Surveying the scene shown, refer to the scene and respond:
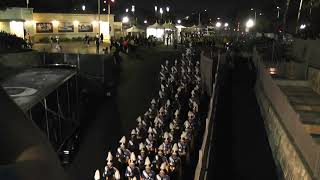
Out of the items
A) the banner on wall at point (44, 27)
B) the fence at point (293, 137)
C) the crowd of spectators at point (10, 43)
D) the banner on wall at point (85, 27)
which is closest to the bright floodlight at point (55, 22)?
the banner on wall at point (44, 27)

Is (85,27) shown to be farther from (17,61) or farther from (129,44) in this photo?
(17,61)

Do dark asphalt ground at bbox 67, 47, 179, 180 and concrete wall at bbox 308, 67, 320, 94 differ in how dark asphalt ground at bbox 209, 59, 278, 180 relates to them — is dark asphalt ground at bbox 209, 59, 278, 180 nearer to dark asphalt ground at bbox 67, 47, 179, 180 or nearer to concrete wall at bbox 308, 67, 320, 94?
concrete wall at bbox 308, 67, 320, 94

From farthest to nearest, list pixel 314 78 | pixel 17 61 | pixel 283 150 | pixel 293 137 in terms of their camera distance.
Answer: pixel 314 78 < pixel 17 61 < pixel 283 150 < pixel 293 137

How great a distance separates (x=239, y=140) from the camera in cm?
1842

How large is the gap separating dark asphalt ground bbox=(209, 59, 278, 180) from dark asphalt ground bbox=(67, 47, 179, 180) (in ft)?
15.3

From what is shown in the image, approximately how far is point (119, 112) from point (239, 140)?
7307 mm

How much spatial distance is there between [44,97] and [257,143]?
34.9 feet

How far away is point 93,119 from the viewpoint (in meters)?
21.1

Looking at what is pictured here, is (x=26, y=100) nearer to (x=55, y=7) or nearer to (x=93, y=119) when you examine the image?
(x=93, y=119)

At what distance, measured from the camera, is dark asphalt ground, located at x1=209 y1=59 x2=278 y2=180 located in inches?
597

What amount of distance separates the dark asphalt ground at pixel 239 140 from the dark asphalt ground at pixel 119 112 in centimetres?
467

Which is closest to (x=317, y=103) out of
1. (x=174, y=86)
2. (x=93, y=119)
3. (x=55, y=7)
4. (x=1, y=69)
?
(x=174, y=86)

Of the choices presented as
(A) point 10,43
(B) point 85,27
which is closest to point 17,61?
(A) point 10,43

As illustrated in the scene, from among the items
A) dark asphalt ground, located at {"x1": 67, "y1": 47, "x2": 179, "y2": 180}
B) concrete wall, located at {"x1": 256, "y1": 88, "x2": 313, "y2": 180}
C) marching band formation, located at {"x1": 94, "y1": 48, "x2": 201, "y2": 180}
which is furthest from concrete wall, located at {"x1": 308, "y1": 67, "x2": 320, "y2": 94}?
dark asphalt ground, located at {"x1": 67, "y1": 47, "x2": 179, "y2": 180}
